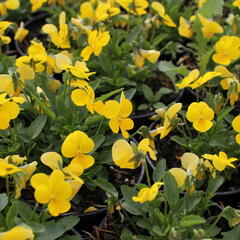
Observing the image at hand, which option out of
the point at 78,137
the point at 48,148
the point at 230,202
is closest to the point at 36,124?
the point at 48,148

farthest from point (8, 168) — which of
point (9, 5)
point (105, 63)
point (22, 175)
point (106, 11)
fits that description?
point (9, 5)

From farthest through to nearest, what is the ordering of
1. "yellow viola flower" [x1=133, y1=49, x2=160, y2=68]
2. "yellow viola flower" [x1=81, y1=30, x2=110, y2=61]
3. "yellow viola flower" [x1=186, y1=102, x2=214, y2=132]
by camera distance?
1. "yellow viola flower" [x1=133, y1=49, x2=160, y2=68]
2. "yellow viola flower" [x1=81, y1=30, x2=110, y2=61]
3. "yellow viola flower" [x1=186, y1=102, x2=214, y2=132]

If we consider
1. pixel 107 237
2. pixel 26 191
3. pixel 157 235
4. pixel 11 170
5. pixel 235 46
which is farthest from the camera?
pixel 235 46

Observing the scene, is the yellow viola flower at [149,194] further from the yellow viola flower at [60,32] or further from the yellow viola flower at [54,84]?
the yellow viola flower at [60,32]

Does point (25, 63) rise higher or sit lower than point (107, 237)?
higher

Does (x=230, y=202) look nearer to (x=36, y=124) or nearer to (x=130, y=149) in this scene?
(x=130, y=149)

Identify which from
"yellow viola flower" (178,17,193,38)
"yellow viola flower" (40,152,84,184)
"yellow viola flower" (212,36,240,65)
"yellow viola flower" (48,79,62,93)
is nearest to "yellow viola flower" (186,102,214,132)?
"yellow viola flower" (40,152,84,184)

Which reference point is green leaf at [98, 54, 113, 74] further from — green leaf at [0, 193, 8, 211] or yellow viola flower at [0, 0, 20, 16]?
green leaf at [0, 193, 8, 211]
